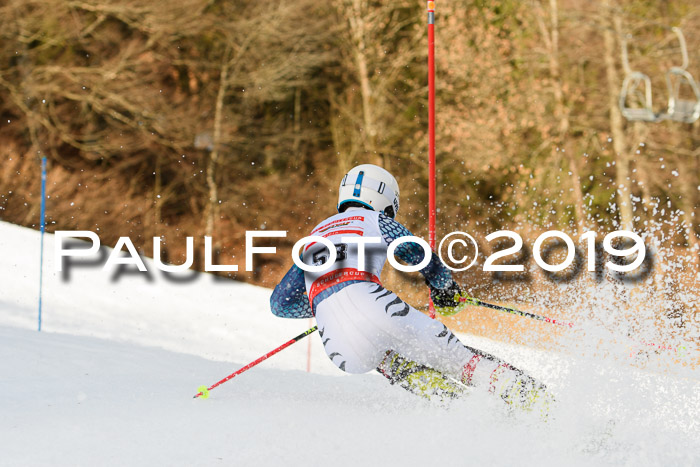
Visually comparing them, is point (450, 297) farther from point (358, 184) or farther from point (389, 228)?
point (358, 184)

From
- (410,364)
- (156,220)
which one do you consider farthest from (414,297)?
(410,364)

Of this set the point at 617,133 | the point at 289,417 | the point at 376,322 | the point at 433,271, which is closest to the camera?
the point at 376,322

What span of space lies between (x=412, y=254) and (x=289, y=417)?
3.03 ft

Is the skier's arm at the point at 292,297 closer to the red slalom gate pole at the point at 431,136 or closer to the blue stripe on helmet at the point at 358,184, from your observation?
the blue stripe on helmet at the point at 358,184

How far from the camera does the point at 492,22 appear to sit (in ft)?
65.0

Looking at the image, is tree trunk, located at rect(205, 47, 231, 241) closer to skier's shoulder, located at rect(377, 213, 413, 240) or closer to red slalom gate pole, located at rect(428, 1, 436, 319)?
red slalom gate pole, located at rect(428, 1, 436, 319)

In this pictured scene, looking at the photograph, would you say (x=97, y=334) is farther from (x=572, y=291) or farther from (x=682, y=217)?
(x=682, y=217)

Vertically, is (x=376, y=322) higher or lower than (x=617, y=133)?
lower

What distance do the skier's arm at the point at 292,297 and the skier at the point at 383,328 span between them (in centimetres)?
11

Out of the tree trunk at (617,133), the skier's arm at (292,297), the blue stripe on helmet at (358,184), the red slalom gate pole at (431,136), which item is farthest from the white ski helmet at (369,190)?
the tree trunk at (617,133)

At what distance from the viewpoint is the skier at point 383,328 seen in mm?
3551

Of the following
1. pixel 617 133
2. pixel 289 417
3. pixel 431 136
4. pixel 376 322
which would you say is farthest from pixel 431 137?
pixel 617 133

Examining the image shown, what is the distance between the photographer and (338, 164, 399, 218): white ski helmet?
392cm

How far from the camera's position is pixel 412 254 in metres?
3.76
